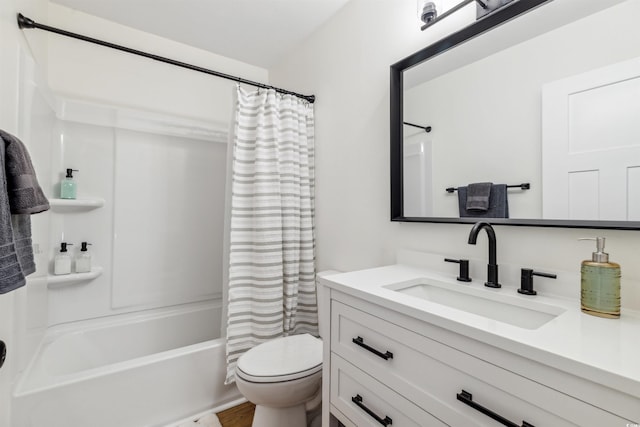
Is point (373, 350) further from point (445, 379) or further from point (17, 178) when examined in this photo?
point (17, 178)

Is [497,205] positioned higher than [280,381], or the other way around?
[497,205]

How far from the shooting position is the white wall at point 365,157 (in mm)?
1056

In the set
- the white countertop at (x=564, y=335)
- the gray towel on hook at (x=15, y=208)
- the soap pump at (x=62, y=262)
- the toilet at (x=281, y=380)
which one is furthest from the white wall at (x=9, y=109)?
the white countertop at (x=564, y=335)

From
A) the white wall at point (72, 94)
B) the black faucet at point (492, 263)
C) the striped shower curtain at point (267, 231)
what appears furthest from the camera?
the striped shower curtain at point (267, 231)

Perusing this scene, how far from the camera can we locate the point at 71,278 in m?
1.78

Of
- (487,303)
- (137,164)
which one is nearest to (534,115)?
(487,303)

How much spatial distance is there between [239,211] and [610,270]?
5.09 ft

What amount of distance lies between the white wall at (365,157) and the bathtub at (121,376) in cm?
95

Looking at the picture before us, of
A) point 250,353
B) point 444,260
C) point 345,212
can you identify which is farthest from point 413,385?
point 345,212

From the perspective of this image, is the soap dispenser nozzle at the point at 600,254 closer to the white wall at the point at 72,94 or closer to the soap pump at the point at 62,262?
the white wall at the point at 72,94

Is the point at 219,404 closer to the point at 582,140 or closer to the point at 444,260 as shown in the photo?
the point at 444,260

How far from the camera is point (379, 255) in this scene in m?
1.56

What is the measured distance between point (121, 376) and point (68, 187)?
1.17 m

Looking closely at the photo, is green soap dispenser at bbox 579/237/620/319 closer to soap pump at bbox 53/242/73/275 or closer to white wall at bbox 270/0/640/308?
white wall at bbox 270/0/640/308
